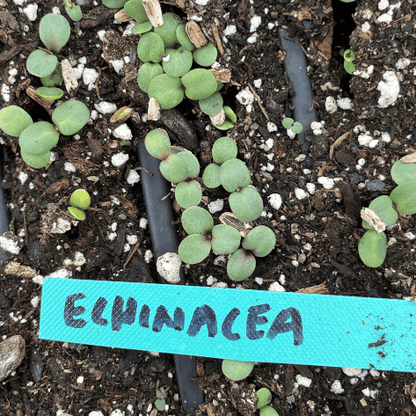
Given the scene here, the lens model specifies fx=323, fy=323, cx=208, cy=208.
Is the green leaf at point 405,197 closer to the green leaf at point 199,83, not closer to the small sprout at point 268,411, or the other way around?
the green leaf at point 199,83

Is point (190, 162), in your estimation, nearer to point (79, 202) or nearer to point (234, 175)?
point (234, 175)

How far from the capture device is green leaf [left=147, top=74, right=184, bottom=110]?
1058 millimetres

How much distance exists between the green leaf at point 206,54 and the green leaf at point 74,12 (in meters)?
0.42

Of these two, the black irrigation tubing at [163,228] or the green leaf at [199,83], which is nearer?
the green leaf at [199,83]

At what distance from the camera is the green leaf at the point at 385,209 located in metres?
1.01

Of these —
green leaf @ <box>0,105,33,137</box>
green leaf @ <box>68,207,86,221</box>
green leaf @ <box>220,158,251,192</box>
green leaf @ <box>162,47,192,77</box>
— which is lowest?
green leaf @ <box>68,207,86,221</box>

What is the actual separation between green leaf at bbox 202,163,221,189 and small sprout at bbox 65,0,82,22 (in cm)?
68

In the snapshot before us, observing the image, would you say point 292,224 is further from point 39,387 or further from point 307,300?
point 39,387

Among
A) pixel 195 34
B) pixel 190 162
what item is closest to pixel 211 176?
pixel 190 162

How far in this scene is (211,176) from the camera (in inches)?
42.8

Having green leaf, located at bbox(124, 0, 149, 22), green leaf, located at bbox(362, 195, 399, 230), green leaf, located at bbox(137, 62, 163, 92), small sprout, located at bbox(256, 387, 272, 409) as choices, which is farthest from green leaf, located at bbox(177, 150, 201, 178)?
small sprout, located at bbox(256, 387, 272, 409)

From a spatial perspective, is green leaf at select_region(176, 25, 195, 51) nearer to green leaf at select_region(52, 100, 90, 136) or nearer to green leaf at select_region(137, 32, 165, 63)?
green leaf at select_region(137, 32, 165, 63)

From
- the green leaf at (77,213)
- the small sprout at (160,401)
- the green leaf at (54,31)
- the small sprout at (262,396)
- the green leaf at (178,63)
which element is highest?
the green leaf at (54,31)

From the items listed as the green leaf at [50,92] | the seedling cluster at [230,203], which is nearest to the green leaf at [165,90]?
the seedling cluster at [230,203]
